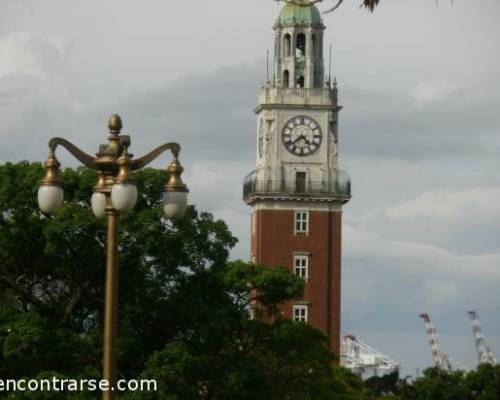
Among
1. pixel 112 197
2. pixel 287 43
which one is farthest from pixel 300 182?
pixel 112 197

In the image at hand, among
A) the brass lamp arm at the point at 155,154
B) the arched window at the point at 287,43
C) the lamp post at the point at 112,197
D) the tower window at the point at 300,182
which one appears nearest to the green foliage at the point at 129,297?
the brass lamp arm at the point at 155,154

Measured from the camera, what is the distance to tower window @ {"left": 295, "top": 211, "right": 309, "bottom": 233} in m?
124

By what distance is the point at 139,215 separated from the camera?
191 ft

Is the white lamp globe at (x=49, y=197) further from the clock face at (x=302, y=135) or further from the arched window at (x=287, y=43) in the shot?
the arched window at (x=287, y=43)

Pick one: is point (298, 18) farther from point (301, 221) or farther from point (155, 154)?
point (155, 154)

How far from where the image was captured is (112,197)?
26078 millimetres

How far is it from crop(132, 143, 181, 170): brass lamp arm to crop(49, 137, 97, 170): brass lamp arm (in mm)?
624

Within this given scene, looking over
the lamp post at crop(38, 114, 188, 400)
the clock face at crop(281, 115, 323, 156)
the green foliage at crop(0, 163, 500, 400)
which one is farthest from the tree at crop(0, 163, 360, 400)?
the clock face at crop(281, 115, 323, 156)

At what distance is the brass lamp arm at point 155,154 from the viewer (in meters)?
28.4

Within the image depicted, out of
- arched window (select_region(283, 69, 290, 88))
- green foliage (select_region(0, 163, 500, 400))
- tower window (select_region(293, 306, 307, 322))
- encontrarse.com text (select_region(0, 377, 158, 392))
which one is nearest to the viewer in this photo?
encontrarse.com text (select_region(0, 377, 158, 392))

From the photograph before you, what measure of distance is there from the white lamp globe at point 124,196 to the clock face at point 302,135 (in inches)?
4011

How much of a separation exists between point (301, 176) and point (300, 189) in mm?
1103

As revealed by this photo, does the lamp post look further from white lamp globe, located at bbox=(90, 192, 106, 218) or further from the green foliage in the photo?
the green foliage

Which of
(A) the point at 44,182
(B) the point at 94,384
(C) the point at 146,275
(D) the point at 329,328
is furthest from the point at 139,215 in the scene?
(D) the point at 329,328
